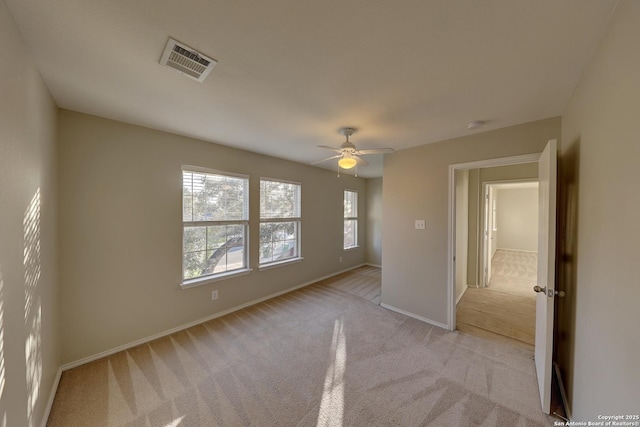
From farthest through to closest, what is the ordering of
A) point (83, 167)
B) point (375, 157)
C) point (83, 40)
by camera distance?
1. point (375, 157)
2. point (83, 167)
3. point (83, 40)

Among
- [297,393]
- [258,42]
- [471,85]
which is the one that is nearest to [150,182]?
[258,42]

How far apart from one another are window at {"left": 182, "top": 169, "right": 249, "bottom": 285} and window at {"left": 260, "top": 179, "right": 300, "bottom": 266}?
0.36 m

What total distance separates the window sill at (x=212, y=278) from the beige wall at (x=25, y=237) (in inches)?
43.9

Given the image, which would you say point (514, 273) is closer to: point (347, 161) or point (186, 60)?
point (347, 161)

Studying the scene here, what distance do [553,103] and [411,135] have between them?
1.20m

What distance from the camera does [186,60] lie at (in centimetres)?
142

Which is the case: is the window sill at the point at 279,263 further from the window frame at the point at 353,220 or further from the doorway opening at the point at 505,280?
the doorway opening at the point at 505,280

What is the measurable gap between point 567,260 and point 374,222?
426 centimetres

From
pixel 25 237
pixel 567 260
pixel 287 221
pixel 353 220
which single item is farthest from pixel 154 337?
pixel 353 220

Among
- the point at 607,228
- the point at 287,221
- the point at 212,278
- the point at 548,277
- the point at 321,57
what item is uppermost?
the point at 321,57

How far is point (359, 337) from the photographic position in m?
2.66

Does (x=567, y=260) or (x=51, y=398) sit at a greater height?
(x=567, y=260)

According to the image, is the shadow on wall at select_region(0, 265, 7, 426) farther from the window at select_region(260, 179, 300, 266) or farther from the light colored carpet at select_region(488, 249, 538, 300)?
the light colored carpet at select_region(488, 249, 538, 300)

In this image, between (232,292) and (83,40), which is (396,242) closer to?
(232,292)
